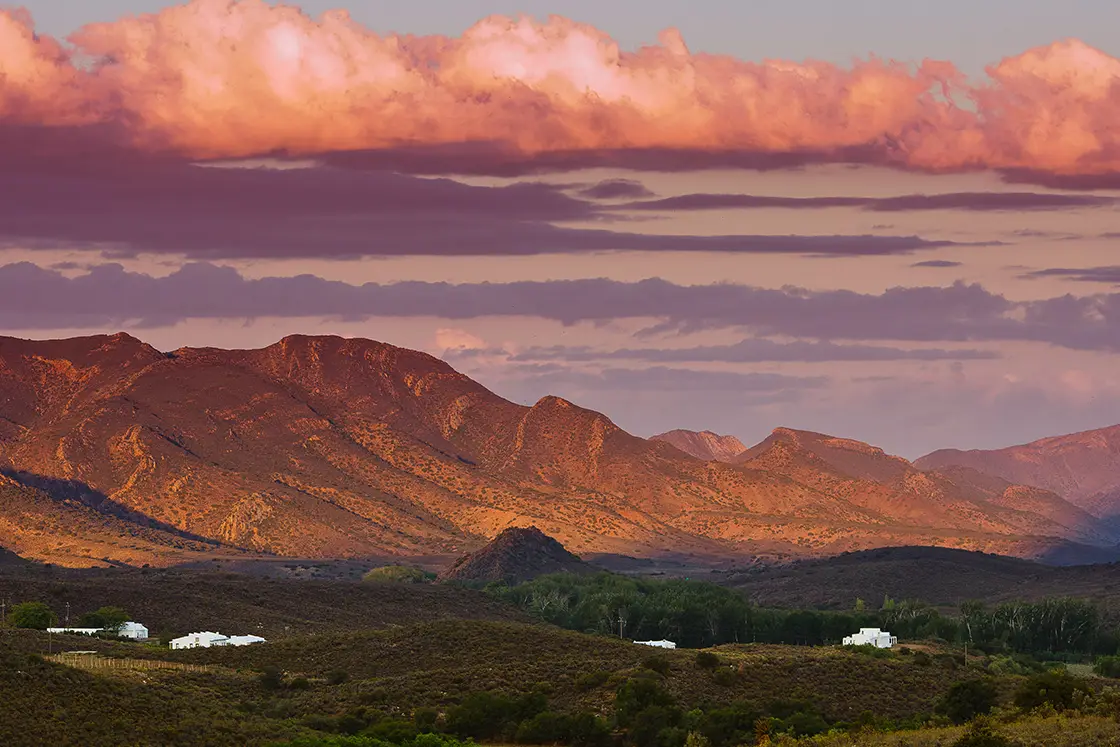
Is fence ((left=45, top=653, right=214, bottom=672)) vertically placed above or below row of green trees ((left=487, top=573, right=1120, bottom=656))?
above

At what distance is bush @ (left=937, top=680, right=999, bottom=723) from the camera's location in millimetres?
83938

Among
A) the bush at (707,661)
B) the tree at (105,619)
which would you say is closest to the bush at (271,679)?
the bush at (707,661)

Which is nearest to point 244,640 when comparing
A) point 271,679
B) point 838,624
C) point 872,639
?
point 271,679

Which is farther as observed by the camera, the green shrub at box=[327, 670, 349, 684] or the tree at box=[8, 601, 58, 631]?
the tree at box=[8, 601, 58, 631]

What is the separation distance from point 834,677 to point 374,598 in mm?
80263

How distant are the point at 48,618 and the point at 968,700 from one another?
232 ft

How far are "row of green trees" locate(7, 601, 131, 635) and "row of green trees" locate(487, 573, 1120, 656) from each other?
41150 mm

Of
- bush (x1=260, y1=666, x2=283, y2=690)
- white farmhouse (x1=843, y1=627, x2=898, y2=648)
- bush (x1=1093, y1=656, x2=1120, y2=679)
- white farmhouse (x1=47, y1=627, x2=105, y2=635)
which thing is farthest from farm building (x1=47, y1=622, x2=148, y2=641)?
bush (x1=1093, y1=656, x2=1120, y2=679)

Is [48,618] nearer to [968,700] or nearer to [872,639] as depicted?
[872,639]

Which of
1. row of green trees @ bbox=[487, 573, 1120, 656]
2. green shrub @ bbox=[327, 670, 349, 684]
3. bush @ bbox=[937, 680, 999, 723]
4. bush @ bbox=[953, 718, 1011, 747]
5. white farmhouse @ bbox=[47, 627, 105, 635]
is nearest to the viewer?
bush @ bbox=[953, 718, 1011, 747]

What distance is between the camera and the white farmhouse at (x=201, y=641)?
118 metres

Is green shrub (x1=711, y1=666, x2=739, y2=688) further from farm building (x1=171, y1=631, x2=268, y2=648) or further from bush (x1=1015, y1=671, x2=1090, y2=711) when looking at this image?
farm building (x1=171, y1=631, x2=268, y2=648)

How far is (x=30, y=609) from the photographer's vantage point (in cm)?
13112

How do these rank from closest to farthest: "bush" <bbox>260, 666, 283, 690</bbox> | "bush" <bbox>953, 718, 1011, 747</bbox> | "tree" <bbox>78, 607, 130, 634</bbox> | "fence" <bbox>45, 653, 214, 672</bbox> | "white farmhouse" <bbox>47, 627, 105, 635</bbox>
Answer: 1. "bush" <bbox>953, 718, 1011, 747</bbox>
2. "bush" <bbox>260, 666, 283, 690</bbox>
3. "fence" <bbox>45, 653, 214, 672</bbox>
4. "white farmhouse" <bbox>47, 627, 105, 635</bbox>
5. "tree" <bbox>78, 607, 130, 634</bbox>
